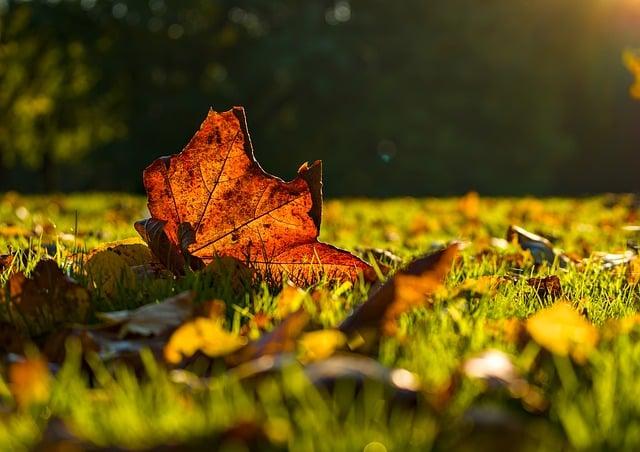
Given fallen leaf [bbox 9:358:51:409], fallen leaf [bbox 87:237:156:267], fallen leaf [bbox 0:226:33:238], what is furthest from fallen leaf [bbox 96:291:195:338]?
fallen leaf [bbox 0:226:33:238]

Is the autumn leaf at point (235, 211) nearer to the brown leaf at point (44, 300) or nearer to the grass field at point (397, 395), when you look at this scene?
the grass field at point (397, 395)

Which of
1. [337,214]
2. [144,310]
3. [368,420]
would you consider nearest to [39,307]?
[144,310]

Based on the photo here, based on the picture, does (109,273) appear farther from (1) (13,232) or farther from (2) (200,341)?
(1) (13,232)

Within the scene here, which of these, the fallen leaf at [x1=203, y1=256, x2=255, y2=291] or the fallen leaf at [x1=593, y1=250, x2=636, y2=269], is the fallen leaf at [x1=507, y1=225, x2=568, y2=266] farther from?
the fallen leaf at [x1=203, y1=256, x2=255, y2=291]

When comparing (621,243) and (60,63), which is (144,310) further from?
(60,63)

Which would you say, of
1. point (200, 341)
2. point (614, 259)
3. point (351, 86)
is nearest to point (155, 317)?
point (200, 341)
